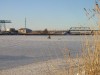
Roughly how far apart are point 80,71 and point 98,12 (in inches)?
33.5

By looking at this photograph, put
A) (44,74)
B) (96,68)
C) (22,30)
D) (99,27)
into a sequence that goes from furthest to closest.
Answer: (22,30) → (44,74) → (99,27) → (96,68)

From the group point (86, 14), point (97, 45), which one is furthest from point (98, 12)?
point (97, 45)

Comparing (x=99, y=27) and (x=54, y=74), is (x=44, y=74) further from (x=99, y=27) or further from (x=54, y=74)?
(x=99, y=27)

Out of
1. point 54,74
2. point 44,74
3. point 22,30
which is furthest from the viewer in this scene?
point 22,30

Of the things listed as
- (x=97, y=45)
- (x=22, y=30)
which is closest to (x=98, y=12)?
(x=97, y=45)

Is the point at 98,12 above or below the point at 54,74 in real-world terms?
above

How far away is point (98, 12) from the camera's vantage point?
3709 millimetres

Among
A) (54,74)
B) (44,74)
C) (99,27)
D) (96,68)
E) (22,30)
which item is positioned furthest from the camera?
(22,30)

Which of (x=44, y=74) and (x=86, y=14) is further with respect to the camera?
(x=44, y=74)

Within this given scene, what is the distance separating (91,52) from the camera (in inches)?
150

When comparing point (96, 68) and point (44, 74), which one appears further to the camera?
point (44, 74)

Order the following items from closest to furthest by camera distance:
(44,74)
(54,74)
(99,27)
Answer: (99,27) < (54,74) < (44,74)

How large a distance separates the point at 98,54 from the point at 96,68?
0.67 feet

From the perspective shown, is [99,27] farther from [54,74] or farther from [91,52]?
[54,74]
